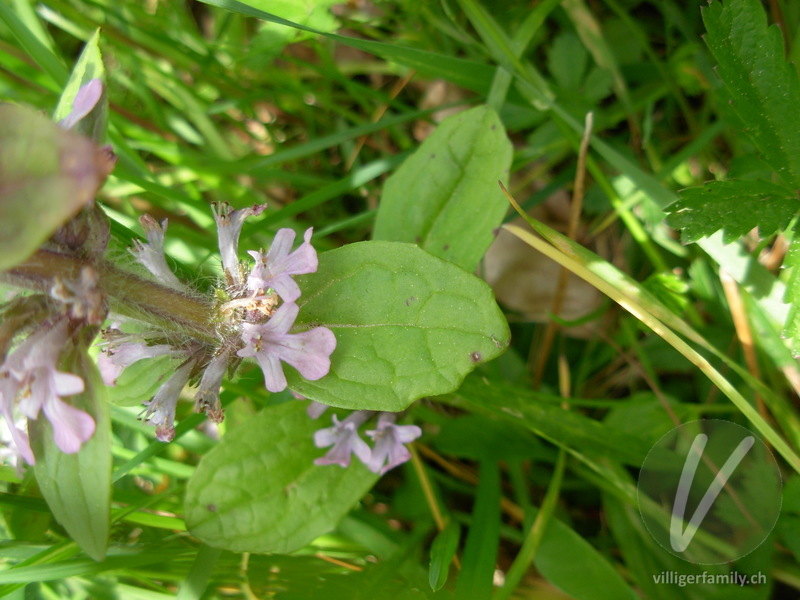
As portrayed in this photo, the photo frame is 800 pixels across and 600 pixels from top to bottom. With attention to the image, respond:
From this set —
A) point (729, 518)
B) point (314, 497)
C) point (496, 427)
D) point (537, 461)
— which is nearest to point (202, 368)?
point (314, 497)

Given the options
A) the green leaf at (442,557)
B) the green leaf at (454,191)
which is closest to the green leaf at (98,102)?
the green leaf at (454,191)

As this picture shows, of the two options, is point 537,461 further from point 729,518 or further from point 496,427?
point 729,518

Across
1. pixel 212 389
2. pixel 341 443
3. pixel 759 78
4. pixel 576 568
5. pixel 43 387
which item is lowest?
pixel 576 568

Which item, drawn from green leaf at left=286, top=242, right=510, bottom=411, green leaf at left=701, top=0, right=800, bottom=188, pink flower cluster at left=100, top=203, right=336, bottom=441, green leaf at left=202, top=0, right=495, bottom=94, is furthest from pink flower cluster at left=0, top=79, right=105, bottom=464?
green leaf at left=701, top=0, right=800, bottom=188

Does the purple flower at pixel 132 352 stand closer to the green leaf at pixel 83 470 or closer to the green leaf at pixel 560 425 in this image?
the green leaf at pixel 83 470

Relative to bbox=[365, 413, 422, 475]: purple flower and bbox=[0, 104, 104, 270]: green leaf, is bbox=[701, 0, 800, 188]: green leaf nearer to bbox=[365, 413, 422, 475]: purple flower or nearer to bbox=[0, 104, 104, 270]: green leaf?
bbox=[365, 413, 422, 475]: purple flower

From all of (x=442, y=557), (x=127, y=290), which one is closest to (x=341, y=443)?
(x=442, y=557)

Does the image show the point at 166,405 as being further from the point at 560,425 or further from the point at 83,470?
the point at 560,425
